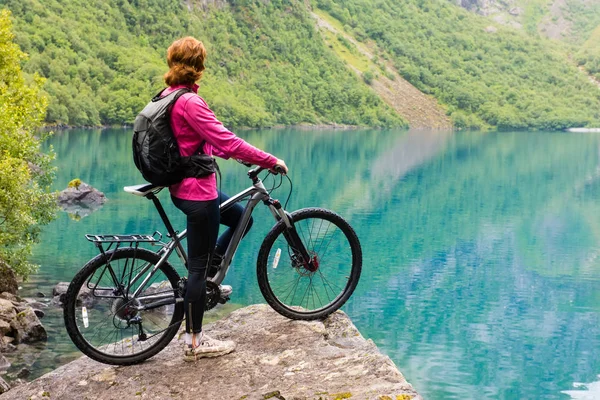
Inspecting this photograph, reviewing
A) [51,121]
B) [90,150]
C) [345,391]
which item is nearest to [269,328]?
[345,391]

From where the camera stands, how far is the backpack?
23.6ft

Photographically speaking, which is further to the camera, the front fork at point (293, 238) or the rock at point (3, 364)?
the rock at point (3, 364)

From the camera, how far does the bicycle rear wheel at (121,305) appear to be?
25.1 ft

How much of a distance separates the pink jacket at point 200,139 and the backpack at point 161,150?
0.07m

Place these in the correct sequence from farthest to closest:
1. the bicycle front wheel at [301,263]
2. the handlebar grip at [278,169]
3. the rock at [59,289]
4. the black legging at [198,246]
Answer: the rock at [59,289]
the bicycle front wheel at [301,263]
the handlebar grip at [278,169]
the black legging at [198,246]

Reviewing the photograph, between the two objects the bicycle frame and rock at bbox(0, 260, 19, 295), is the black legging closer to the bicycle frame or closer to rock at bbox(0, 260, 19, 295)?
the bicycle frame

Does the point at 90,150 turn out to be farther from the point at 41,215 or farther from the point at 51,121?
the point at 41,215

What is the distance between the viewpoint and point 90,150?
9181cm

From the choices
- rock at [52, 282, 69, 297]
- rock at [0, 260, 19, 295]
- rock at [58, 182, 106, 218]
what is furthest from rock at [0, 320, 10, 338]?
rock at [58, 182, 106, 218]

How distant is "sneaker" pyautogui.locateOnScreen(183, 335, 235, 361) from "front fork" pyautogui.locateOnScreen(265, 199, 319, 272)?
1388 mm

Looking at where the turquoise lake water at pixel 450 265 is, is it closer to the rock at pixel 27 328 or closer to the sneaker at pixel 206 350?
the rock at pixel 27 328

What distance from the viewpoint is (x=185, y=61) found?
287 inches

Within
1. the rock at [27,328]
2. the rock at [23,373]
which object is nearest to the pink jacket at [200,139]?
the rock at [23,373]

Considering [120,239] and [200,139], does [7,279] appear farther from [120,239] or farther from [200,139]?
[200,139]
